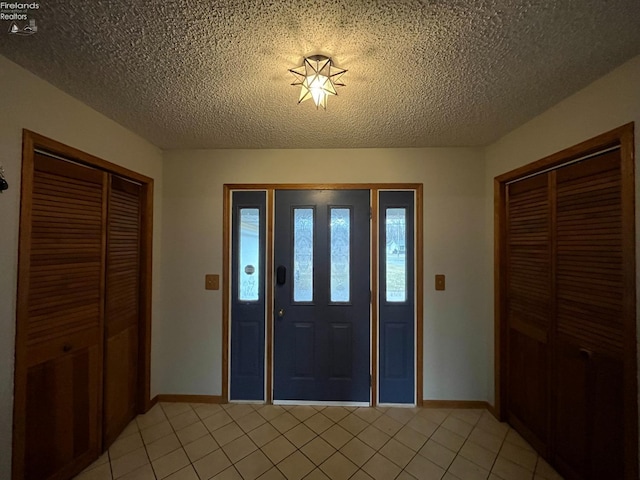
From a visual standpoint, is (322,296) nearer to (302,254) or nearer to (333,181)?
(302,254)

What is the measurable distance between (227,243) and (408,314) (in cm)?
171

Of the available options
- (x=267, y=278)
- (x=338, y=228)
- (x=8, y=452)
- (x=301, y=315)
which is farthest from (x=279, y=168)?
(x=8, y=452)

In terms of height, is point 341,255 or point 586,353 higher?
point 341,255

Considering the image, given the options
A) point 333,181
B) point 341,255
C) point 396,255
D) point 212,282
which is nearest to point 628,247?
point 396,255

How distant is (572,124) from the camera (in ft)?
4.57

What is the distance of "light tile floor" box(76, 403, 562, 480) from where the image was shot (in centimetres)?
149

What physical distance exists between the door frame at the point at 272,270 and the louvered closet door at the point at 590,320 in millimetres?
861

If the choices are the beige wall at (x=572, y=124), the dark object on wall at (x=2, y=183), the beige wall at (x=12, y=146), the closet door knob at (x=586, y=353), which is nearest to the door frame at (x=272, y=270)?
the beige wall at (x=572, y=124)

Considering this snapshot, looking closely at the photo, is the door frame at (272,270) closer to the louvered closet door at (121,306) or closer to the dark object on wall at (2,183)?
the louvered closet door at (121,306)

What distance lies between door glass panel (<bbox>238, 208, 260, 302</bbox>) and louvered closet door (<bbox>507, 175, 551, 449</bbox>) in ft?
6.81

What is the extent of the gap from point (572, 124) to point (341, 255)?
1673mm

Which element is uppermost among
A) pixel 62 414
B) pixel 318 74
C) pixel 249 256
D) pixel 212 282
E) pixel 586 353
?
pixel 318 74

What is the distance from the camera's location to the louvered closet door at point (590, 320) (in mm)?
1229

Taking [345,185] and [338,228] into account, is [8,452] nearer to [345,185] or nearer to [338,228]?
[338,228]
